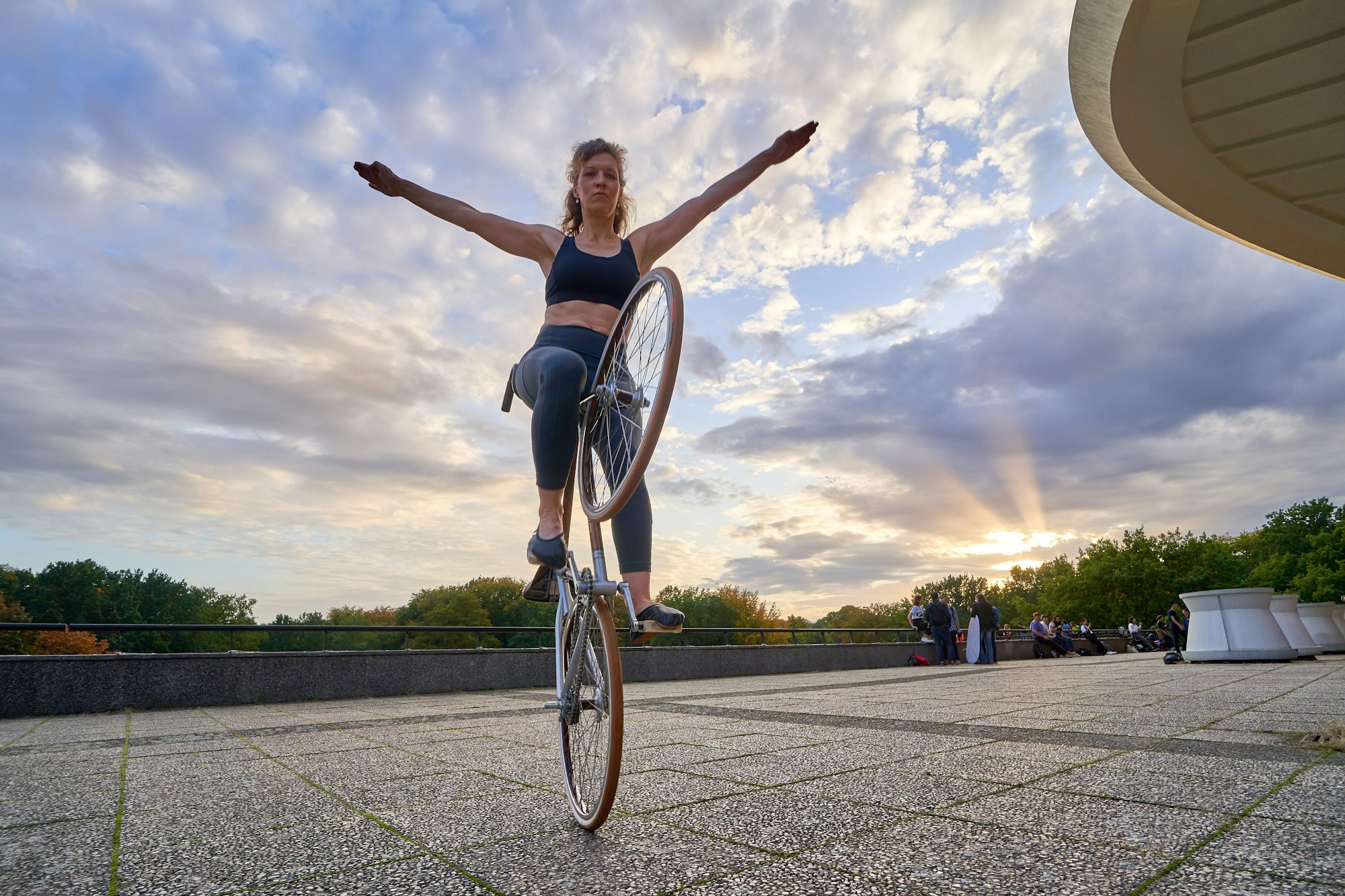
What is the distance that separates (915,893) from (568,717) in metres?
1.53

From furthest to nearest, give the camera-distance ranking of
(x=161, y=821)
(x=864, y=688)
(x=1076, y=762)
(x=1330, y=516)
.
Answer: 1. (x=1330, y=516)
2. (x=864, y=688)
3. (x=1076, y=762)
4. (x=161, y=821)

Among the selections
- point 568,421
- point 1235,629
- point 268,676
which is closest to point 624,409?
point 568,421

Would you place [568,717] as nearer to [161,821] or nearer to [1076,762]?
[161,821]

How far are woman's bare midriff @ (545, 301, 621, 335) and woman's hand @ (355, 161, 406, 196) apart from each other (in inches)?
33.4

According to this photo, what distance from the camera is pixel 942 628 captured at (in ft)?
63.8

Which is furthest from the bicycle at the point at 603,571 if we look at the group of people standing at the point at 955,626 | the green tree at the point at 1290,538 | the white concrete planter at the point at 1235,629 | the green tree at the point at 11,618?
the green tree at the point at 1290,538

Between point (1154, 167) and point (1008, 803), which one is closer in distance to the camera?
point (1008, 803)

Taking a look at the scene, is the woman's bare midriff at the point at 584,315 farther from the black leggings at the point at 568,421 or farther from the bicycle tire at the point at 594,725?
the bicycle tire at the point at 594,725

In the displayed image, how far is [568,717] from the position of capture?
9.98 feet

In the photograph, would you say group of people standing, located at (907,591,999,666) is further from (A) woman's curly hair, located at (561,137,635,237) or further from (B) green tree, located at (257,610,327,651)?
(B) green tree, located at (257,610,327,651)

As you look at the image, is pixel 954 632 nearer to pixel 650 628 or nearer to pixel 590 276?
pixel 650 628

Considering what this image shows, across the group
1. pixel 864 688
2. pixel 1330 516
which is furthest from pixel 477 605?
pixel 1330 516

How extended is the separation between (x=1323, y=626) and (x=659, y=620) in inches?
1026

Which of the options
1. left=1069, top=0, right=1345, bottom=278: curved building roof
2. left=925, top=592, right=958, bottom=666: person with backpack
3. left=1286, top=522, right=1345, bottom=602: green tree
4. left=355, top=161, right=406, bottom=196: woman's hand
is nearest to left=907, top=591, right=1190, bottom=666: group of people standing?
left=925, top=592, right=958, bottom=666: person with backpack
